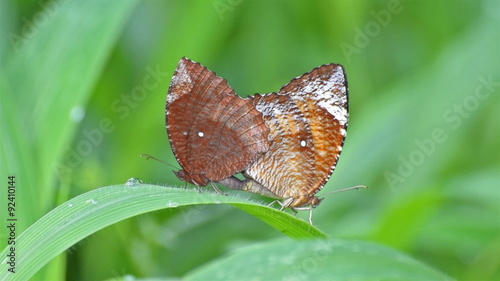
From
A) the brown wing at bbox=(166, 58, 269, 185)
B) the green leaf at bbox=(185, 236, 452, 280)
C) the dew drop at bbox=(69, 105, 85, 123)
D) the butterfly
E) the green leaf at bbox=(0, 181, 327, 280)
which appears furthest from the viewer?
the dew drop at bbox=(69, 105, 85, 123)

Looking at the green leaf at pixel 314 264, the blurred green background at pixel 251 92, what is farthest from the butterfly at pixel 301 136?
the green leaf at pixel 314 264

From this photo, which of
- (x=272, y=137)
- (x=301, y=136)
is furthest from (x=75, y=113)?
(x=301, y=136)

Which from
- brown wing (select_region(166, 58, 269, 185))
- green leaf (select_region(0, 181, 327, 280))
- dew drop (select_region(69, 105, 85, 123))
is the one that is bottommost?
green leaf (select_region(0, 181, 327, 280))

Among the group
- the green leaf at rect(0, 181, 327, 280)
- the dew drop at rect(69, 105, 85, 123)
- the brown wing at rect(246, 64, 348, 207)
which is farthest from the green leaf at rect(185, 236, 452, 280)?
the dew drop at rect(69, 105, 85, 123)

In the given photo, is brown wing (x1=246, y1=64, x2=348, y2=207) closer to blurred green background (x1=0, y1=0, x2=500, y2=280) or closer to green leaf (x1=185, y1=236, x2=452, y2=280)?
blurred green background (x1=0, y1=0, x2=500, y2=280)

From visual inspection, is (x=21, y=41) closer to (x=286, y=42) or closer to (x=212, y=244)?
(x=212, y=244)
